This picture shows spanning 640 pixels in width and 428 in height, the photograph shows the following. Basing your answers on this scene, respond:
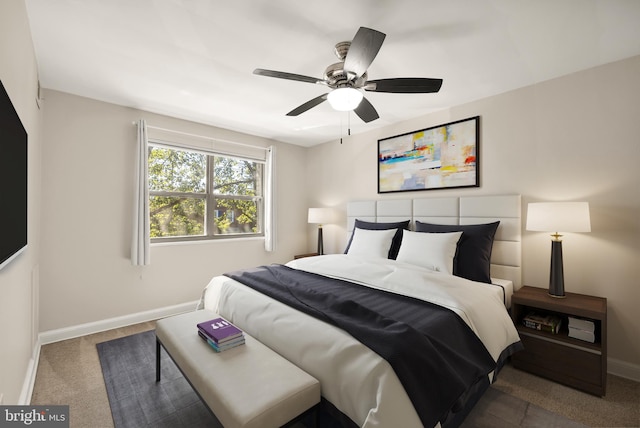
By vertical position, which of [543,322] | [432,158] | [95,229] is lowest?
[543,322]

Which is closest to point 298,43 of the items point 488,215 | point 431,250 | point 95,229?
point 431,250

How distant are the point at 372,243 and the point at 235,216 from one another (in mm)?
2149

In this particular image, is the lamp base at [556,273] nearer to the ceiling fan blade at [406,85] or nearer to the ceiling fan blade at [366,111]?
the ceiling fan blade at [406,85]

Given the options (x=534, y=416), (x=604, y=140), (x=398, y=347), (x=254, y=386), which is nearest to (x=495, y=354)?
(x=534, y=416)

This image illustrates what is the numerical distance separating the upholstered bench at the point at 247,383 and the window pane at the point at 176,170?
93.0 inches

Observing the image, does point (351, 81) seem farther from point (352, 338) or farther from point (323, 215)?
point (323, 215)

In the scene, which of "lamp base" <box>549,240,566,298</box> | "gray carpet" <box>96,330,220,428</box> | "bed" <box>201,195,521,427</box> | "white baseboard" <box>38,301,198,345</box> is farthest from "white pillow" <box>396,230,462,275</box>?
"white baseboard" <box>38,301,198,345</box>

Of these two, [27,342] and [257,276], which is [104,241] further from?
[257,276]

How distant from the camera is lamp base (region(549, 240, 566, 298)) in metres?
2.20

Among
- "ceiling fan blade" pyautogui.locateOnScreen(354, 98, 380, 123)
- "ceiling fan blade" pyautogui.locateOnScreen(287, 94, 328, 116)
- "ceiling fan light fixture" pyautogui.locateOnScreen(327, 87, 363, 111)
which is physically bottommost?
"ceiling fan light fixture" pyautogui.locateOnScreen(327, 87, 363, 111)

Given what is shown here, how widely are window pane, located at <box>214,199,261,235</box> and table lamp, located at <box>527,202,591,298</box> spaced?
11.5 feet

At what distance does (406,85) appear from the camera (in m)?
1.93

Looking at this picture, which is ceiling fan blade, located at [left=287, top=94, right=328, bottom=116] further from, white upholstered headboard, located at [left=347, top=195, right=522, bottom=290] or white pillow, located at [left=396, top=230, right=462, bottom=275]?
white upholstered headboard, located at [left=347, top=195, right=522, bottom=290]

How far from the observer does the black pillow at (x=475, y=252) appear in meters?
2.48
